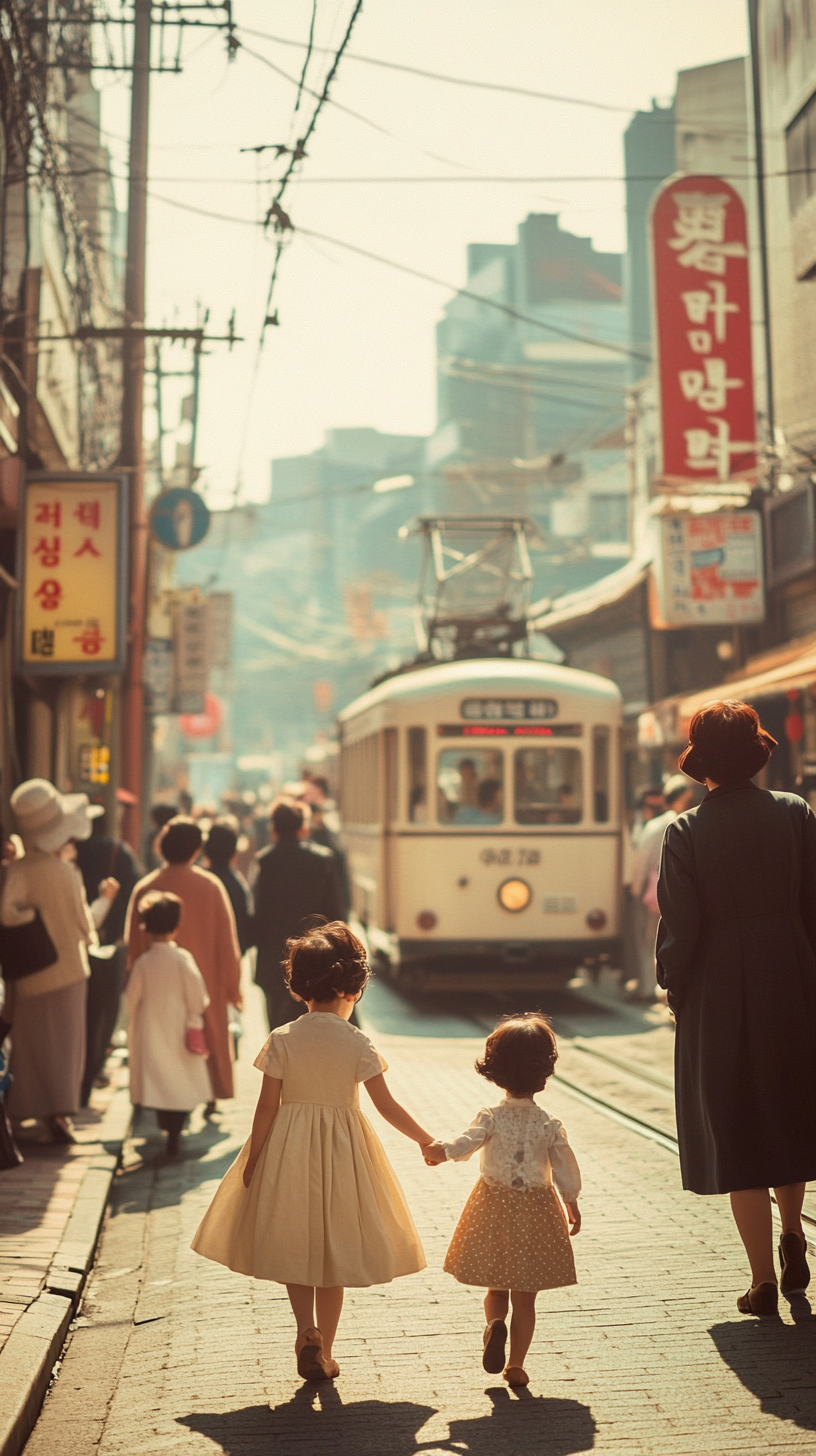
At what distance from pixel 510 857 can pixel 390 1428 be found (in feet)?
33.1

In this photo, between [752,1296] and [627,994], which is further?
[627,994]

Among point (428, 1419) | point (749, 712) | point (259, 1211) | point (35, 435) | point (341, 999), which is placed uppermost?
point (35, 435)

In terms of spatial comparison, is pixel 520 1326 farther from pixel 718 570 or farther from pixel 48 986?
pixel 718 570

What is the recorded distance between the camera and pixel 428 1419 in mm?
4402

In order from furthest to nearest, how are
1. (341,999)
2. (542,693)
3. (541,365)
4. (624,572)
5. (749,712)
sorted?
(541,365) < (624,572) < (542,693) < (749,712) < (341,999)

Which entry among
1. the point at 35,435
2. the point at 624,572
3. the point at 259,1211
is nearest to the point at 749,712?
the point at 259,1211

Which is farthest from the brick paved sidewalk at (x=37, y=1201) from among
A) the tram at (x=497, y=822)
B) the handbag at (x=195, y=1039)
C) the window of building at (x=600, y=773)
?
the window of building at (x=600, y=773)

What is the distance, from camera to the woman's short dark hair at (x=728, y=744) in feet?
17.2

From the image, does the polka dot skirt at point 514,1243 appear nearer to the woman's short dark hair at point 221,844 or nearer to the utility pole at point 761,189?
the woman's short dark hair at point 221,844

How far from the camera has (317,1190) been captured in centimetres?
466

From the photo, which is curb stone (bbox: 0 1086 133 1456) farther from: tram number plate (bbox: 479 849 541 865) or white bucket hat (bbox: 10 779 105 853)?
tram number plate (bbox: 479 849 541 865)

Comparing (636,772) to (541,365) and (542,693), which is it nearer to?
(542,693)

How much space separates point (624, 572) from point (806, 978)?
2350 cm

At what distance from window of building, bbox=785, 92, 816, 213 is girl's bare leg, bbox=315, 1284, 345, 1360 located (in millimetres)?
15684
